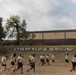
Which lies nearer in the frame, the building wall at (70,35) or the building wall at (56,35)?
the building wall at (70,35)

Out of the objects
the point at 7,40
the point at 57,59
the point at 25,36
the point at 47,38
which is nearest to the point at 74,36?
the point at 47,38

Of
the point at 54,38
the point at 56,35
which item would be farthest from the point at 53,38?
the point at 56,35

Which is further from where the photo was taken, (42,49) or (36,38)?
(36,38)

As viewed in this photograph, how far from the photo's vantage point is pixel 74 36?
95.0 metres

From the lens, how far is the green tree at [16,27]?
91438 millimetres

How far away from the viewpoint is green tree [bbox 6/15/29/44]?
9144 centimetres

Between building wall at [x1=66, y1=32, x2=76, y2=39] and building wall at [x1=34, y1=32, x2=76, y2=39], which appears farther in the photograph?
building wall at [x1=34, y1=32, x2=76, y2=39]

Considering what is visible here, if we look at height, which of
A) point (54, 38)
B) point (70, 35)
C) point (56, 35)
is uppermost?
point (56, 35)

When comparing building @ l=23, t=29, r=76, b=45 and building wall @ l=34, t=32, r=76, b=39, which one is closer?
building @ l=23, t=29, r=76, b=45

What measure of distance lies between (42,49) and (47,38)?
85.5 ft

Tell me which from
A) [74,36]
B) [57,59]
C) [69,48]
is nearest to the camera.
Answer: [57,59]

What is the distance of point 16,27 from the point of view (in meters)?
92.3

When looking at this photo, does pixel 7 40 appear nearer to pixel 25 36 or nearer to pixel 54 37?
pixel 25 36

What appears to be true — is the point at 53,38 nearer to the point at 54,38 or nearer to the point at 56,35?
the point at 54,38
